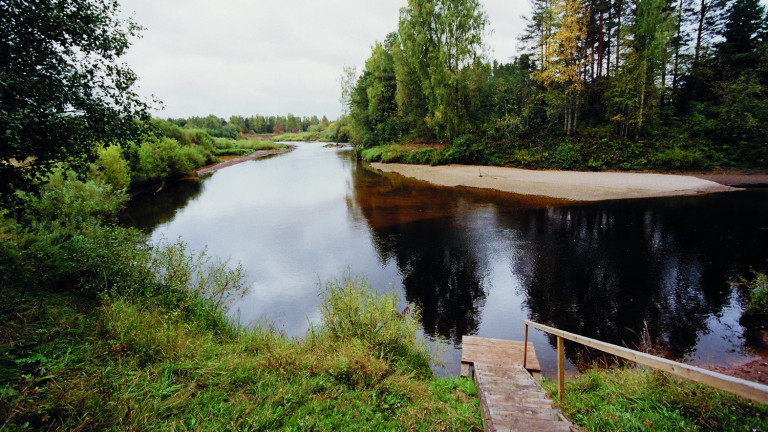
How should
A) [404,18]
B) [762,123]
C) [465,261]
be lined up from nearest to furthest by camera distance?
[465,261] → [762,123] → [404,18]

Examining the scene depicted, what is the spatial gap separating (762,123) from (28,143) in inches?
1326

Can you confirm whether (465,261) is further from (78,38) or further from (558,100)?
(558,100)

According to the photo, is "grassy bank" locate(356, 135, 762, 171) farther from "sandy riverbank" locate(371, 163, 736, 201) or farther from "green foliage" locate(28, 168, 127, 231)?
"green foliage" locate(28, 168, 127, 231)

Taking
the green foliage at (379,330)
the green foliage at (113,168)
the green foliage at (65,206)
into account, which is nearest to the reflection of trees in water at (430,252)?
the green foliage at (379,330)

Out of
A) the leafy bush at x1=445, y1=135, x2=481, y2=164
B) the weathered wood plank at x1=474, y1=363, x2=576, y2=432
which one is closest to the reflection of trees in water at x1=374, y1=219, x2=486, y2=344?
the weathered wood plank at x1=474, y1=363, x2=576, y2=432

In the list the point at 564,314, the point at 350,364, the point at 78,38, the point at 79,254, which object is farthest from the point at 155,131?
the point at 564,314

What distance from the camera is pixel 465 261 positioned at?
11383 mm

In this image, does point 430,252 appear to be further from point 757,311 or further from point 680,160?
point 680,160

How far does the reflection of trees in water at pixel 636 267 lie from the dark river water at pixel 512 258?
0.05m

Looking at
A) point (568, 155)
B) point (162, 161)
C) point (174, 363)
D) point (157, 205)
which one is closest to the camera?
point (174, 363)

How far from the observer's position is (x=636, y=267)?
1028cm

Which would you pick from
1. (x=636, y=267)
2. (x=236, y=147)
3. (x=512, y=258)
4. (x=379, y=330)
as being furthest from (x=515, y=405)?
(x=236, y=147)

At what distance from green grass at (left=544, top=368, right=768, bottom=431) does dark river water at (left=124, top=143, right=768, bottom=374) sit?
2560mm

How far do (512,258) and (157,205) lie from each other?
887 inches
